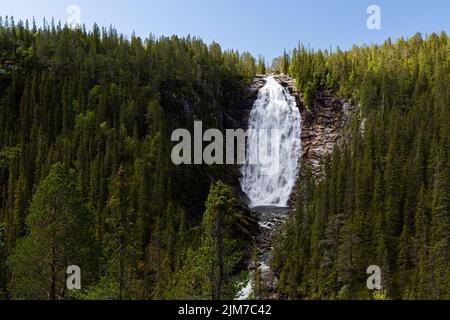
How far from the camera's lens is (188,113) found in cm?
12975

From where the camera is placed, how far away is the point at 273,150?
406ft

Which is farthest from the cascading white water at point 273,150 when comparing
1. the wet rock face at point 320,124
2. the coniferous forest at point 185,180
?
the coniferous forest at point 185,180

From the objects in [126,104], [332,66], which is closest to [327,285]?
[126,104]

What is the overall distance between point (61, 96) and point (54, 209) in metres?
96.1

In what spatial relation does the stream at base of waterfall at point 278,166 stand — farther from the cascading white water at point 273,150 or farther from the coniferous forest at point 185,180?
the coniferous forest at point 185,180

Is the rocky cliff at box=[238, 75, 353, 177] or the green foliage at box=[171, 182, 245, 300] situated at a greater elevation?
the rocky cliff at box=[238, 75, 353, 177]

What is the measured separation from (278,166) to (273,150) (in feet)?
16.9

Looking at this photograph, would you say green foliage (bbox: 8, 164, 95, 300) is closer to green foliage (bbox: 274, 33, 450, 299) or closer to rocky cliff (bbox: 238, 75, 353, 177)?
green foliage (bbox: 274, 33, 450, 299)

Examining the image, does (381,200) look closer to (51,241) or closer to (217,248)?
(217,248)

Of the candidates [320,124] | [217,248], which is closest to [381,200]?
[320,124]

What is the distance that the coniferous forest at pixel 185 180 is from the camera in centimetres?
3575

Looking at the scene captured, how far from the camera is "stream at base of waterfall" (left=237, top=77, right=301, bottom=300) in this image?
102 metres

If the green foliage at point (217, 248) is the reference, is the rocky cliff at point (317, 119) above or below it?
above

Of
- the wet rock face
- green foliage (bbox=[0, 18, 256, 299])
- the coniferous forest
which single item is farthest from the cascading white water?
green foliage (bbox=[0, 18, 256, 299])
